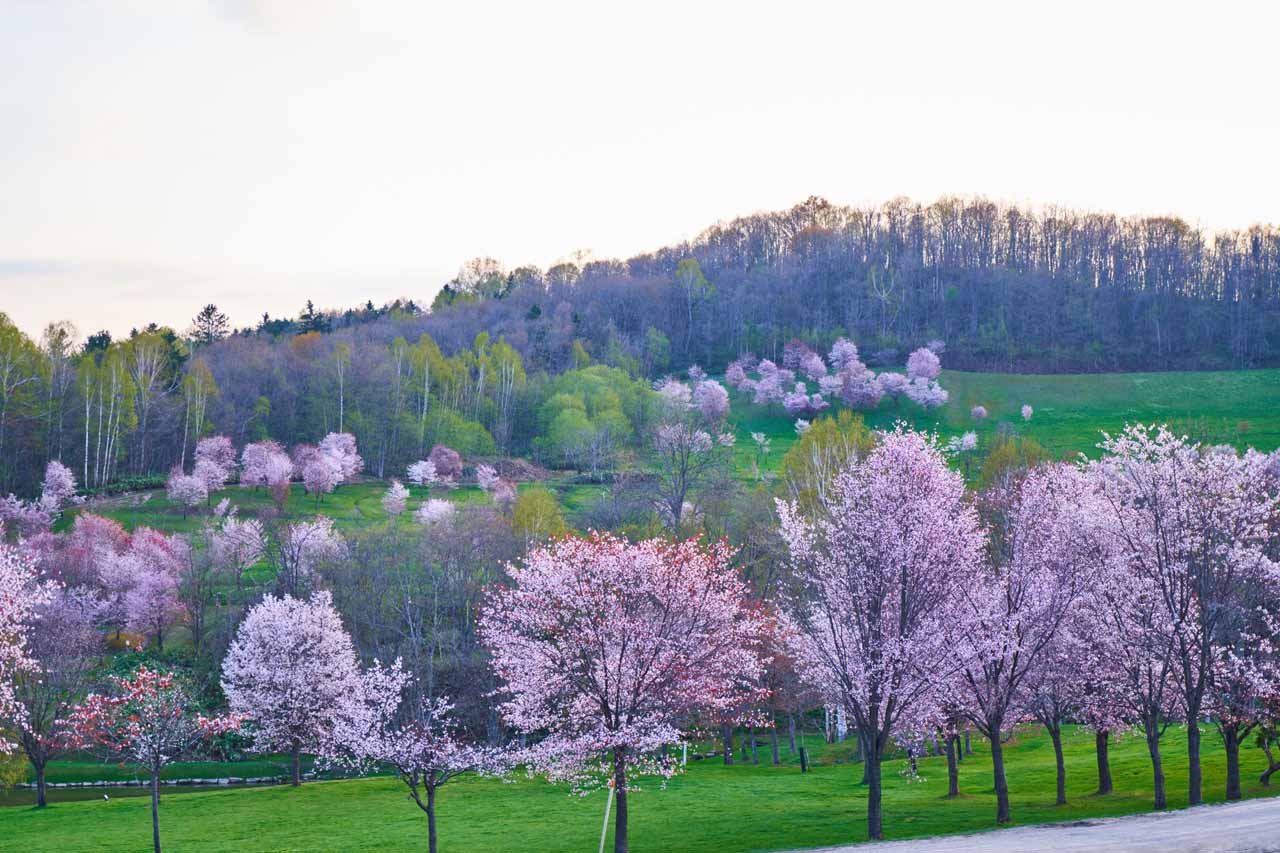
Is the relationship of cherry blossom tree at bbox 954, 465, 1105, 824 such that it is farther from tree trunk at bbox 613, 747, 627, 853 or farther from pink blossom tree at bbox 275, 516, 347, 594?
pink blossom tree at bbox 275, 516, 347, 594

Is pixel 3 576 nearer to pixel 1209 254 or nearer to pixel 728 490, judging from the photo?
pixel 728 490

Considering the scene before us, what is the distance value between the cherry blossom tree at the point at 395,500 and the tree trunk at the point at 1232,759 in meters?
82.3

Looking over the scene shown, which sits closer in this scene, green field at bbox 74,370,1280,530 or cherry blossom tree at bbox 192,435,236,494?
green field at bbox 74,370,1280,530

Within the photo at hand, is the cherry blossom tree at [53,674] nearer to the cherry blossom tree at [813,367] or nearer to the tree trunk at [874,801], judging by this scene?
the tree trunk at [874,801]

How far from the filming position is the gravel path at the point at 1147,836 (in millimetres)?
21516

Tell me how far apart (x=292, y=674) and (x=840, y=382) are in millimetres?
101022

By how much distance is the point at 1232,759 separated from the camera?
3344 centimetres

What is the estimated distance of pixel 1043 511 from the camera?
3578 centimetres

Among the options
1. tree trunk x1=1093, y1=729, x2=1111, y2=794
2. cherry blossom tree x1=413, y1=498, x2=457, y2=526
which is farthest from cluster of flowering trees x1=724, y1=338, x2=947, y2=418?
tree trunk x1=1093, y1=729, x2=1111, y2=794

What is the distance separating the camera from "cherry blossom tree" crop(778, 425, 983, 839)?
104ft

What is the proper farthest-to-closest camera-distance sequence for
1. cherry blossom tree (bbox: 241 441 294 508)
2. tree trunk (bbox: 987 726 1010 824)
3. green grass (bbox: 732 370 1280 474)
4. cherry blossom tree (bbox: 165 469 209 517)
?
1. green grass (bbox: 732 370 1280 474)
2. cherry blossom tree (bbox: 241 441 294 508)
3. cherry blossom tree (bbox: 165 469 209 517)
4. tree trunk (bbox: 987 726 1010 824)

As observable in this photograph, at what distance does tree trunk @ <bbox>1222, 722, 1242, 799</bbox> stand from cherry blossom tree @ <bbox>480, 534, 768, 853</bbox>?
1521 centimetres

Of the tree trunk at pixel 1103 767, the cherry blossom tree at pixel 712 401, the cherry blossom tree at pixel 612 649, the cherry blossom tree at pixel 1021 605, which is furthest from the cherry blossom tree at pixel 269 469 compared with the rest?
the tree trunk at pixel 1103 767

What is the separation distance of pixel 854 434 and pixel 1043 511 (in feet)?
163
